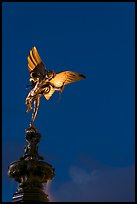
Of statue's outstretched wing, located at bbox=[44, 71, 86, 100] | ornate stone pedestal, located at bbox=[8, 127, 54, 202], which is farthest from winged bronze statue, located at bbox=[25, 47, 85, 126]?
ornate stone pedestal, located at bbox=[8, 127, 54, 202]

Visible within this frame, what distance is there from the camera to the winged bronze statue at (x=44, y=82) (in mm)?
18734

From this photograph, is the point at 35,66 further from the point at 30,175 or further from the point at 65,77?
the point at 30,175

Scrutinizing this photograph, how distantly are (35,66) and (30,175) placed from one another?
4187mm

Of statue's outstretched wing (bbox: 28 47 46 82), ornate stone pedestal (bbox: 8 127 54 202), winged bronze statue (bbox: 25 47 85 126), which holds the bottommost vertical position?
ornate stone pedestal (bbox: 8 127 54 202)

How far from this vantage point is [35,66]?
63.6ft

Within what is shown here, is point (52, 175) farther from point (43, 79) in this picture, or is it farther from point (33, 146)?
point (43, 79)

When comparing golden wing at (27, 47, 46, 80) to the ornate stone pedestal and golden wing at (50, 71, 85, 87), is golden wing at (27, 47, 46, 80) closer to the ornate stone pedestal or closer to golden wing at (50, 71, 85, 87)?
golden wing at (50, 71, 85, 87)

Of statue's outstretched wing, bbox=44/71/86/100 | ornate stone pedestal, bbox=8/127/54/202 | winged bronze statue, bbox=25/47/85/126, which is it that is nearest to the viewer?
ornate stone pedestal, bbox=8/127/54/202

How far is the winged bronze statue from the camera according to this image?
738 inches

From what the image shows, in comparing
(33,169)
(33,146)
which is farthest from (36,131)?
(33,169)

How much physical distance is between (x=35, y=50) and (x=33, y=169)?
4.73 m

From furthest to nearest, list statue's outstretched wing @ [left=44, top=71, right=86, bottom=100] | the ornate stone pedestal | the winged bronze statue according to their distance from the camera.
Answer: statue's outstretched wing @ [left=44, top=71, right=86, bottom=100], the winged bronze statue, the ornate stone pedestal

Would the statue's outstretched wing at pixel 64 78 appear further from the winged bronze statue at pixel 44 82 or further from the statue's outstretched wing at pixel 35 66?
the statue's outstretched wing at pixel 35 66

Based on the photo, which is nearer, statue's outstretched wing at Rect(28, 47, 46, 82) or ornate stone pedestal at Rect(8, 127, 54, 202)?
ornate stone pedestal at Rect(8, 127, 54, 202)
